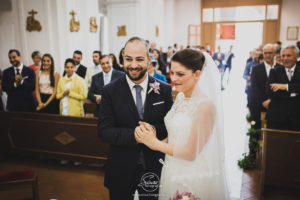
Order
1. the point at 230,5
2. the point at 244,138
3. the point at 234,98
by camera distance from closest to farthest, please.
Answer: the point at 244,138, the point at 234,98, the point at 230,5

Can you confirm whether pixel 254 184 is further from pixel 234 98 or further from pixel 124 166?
pixel 234 98

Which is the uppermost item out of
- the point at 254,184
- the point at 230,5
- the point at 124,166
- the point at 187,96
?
the point at 230,5

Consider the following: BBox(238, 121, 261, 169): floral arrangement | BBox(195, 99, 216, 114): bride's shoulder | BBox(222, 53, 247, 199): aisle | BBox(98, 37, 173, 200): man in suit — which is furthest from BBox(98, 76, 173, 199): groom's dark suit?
BBox(238, 121, 261, 169): floral arrangement

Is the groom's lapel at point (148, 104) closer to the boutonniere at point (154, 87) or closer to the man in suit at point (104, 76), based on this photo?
the boutonniere at point (154, 87)

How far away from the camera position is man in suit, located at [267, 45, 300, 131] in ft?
11.8

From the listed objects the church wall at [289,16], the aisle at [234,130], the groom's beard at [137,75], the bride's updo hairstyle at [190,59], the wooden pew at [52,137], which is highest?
the church wall at [289,16]

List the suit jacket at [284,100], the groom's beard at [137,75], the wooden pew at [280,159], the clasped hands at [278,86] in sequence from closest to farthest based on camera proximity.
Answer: the groom's beard at [137,75], the wooden pew at [280,159], the clasped hands at [278,86], the suit jacket at [284,100]

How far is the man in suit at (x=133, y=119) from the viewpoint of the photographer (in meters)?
2.06

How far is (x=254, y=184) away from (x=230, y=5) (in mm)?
16398

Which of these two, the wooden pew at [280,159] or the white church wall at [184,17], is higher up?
the white church wall at [184,17]

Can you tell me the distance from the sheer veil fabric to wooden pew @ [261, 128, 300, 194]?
5.31 feet

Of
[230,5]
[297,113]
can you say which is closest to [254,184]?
[297,113]

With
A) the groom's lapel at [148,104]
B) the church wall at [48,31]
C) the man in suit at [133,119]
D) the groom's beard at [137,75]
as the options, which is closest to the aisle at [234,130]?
the man in suit at [133,119]

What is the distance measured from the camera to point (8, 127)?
461cm
